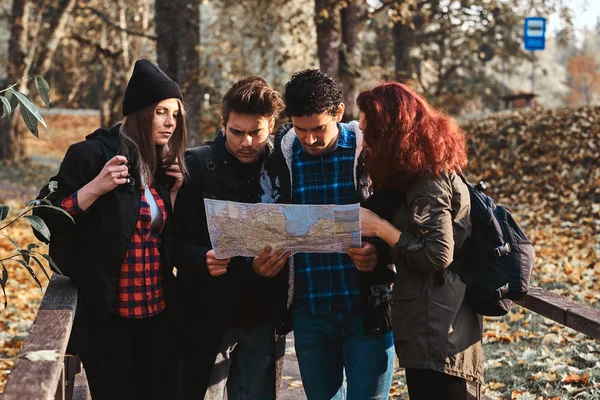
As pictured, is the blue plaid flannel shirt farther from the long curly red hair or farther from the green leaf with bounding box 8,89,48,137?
the green leaf with bounding box 8,89,48,137

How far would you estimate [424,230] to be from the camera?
2.85m

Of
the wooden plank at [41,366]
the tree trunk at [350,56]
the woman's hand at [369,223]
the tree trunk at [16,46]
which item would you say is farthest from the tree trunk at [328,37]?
the tree trunk at [16,46]

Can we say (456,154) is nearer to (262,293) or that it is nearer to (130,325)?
(262,293)

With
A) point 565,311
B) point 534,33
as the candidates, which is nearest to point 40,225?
point 565,311

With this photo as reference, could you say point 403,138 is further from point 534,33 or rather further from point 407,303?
point 534,33

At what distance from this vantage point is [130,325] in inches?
134

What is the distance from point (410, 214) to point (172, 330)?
125 centimetres

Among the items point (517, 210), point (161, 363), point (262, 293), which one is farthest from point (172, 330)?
point (517, 210)

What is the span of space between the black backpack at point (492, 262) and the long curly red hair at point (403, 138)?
24cm

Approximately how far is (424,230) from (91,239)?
1387 millimetres

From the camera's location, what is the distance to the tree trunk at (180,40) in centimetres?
1085

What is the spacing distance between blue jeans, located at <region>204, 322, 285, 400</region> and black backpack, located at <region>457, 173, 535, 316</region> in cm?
97

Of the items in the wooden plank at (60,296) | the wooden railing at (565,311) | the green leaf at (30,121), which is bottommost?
the wooden railing at (565,311)

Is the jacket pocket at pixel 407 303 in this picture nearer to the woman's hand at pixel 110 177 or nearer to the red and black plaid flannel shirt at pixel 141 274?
the red and black plaid flannel shirt at pixel 141 274
